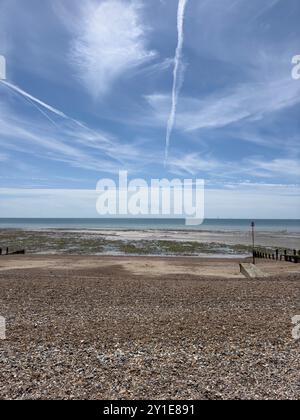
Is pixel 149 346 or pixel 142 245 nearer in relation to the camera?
pixel 149 346

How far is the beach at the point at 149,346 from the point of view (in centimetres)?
634

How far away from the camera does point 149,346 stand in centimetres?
847

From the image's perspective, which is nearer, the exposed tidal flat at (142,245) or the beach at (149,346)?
the beach at (149,346)

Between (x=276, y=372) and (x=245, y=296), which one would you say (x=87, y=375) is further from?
(x=245, y=296)

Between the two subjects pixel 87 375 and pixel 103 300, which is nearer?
pixel 87 375

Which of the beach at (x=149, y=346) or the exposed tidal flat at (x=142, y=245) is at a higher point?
the beach at (x=149, y=346)

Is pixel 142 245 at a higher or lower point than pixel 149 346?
lower

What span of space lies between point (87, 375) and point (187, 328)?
3.79m

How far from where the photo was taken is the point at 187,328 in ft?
32.6

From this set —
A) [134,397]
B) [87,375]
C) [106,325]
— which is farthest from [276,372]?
[106,325]

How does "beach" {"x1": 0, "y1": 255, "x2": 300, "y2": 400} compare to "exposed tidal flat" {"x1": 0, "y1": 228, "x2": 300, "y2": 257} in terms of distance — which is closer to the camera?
"beach" {"x1": 0, "y1": 255, "x2": 300, "y2": 400}

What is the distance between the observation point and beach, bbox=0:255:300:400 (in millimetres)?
6344

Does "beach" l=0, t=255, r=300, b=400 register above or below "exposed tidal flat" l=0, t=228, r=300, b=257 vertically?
above
